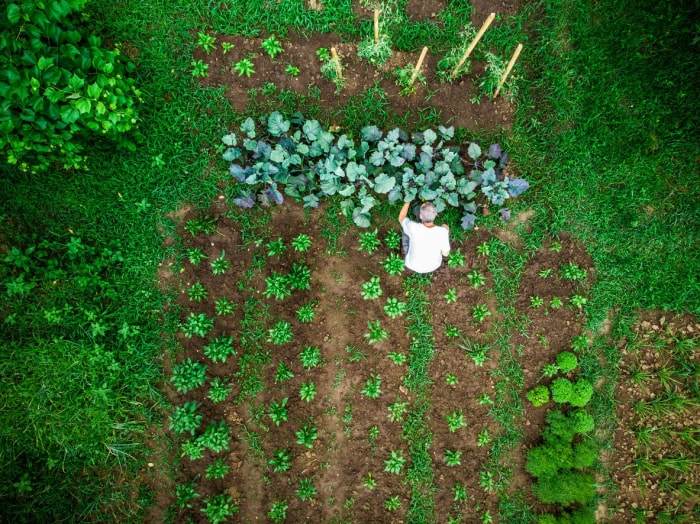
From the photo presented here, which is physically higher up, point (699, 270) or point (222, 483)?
point (699, 270)

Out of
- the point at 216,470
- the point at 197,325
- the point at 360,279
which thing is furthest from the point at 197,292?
the point at 216,470

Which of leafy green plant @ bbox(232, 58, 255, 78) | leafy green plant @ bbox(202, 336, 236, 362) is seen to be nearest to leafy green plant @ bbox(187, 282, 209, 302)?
leafy green plant @ bbox(202, 336, 236, 362)

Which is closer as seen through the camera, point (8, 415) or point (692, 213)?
point (8, 415)

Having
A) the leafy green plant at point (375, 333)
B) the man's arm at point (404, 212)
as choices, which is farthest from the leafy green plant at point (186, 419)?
the man's arm at point (404, 212)

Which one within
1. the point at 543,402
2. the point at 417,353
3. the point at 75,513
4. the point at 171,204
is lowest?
the point at 75,513

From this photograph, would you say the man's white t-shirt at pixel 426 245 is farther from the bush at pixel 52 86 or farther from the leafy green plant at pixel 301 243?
the bush at pixel 52 86

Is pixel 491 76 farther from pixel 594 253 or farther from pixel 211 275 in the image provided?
pixel 211 275

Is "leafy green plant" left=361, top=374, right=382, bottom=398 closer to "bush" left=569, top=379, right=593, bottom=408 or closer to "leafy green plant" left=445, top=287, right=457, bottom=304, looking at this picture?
"leafy green plant" left=445, top=287, right=457, bottom=304

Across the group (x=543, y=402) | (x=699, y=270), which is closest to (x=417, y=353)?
(x=543, y=402)
